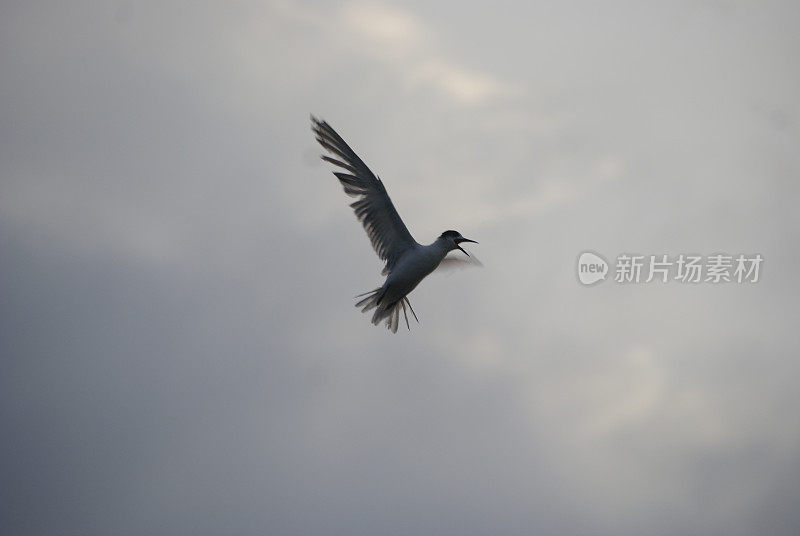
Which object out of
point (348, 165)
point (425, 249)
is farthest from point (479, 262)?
point (348, 165)

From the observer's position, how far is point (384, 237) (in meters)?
31.6

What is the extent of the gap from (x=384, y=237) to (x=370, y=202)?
982mm

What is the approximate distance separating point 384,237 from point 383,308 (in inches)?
67.0

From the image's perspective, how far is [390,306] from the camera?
105ft

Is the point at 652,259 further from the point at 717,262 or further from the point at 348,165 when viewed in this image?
the point at 348,165

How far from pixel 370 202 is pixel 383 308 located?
2603 millimetres

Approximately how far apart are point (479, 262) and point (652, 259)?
7.80 m

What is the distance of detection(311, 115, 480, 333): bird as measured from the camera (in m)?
30.5

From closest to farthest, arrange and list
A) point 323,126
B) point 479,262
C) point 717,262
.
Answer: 1. point 323,126
2. point 479,262
3. point 717,262

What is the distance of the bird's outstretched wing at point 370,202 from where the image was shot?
30453 millimetres

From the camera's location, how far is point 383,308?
3189 cm

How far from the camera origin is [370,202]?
3116cm

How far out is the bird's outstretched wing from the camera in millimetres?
30453

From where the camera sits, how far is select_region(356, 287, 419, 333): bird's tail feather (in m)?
31.6
